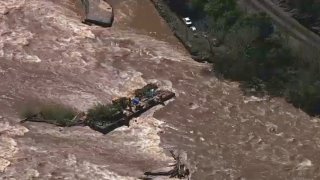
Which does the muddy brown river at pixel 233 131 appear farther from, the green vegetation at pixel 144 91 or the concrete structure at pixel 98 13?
the concrete structure at pixel 98 13

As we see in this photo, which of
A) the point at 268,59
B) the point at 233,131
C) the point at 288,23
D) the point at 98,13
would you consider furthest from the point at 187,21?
the point at 233,131

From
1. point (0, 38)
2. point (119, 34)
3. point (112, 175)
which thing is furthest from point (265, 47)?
point (0, 38)

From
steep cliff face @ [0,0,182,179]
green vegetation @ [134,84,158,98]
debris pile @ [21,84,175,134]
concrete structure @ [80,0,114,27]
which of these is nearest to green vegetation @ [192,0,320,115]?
steep cliff face @ [0,0,182,179]

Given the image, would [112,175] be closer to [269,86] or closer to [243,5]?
[269,86]

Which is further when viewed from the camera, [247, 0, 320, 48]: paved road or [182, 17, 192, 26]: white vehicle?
[182, 17, 192, 26]: white vehicle

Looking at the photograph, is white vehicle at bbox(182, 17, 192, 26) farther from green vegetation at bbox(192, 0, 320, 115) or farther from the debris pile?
the debris pile

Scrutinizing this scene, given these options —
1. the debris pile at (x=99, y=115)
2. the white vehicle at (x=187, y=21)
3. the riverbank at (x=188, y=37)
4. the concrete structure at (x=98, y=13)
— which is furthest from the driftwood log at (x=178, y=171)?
the concrete structure at (x=98, y=13)

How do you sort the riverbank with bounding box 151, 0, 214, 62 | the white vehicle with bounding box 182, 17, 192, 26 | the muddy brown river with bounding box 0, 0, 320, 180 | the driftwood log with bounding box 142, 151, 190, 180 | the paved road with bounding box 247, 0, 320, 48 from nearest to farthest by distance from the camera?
the driftwood log with bounding box 142, 151, 190, 180
the muddy brown river with bounding box 0, 0, 320, 180
the paved road with bounding box 247, 0, 320, 48
the riverbank with bounding box 151, 0, 214, 62
the white vehicle with bounding box 182, 17, 192, 26

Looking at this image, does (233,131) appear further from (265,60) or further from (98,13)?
(98,13)
